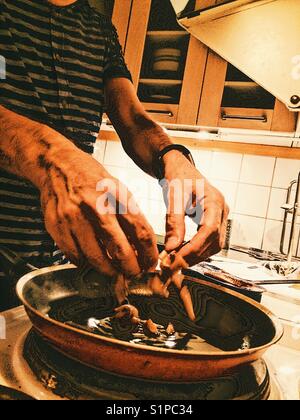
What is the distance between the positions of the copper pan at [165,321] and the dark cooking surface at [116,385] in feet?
0.05

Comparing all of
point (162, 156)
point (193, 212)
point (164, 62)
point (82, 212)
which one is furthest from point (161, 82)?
point (82, 212)

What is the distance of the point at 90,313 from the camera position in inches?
23.6

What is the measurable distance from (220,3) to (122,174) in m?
1.25

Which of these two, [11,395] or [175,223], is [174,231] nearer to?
[175,223]

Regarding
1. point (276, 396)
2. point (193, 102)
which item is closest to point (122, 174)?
point (193, 102)

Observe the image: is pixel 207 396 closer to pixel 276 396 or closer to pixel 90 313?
pixel 276 396

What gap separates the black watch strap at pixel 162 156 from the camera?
0.82 m

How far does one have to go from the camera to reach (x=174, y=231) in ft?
1.99

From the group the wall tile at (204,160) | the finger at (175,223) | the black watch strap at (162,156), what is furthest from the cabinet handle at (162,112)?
the finger at (175,223)

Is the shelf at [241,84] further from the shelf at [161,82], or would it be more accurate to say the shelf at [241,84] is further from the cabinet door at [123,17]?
the cabinet door at [123,17]

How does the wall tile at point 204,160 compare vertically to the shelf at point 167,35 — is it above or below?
below

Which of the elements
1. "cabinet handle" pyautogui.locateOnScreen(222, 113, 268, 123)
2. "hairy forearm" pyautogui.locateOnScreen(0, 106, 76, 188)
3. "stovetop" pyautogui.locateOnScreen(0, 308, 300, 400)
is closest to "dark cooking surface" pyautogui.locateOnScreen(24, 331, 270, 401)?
"stovetop" pyautogui.locateOnScreen(0, 308, 300, 400)

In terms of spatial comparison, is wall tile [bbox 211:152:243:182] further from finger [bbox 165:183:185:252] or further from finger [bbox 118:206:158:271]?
finger [bbox 118:206:158:271]

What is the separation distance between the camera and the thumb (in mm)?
593
